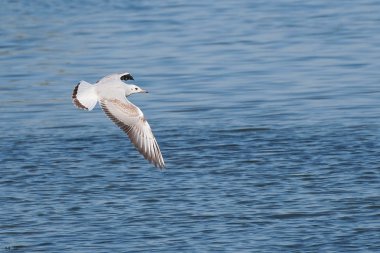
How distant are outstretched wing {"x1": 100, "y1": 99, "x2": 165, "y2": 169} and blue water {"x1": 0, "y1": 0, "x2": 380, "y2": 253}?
505 millimetres

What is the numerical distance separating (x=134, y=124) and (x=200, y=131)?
2906 mm

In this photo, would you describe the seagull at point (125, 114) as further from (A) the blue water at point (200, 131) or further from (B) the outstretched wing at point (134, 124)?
(A) the blue water at point (200, 131)

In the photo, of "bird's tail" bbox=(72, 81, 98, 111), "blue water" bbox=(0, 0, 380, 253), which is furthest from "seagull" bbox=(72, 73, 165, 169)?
"blue water" bbox=(0, 0, 380, 253)

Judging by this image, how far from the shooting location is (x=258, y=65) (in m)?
17.1

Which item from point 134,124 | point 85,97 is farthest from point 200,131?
point 85,97

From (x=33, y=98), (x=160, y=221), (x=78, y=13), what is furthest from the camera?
(x=78, y=13)

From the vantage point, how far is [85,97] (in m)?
10.6

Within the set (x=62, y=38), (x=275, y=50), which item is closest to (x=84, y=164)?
(x=275, y=50)

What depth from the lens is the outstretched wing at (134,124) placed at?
10680mm

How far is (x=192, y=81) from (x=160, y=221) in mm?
5887

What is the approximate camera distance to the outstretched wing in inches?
420

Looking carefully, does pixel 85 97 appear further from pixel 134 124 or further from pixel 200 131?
pixel 200 131

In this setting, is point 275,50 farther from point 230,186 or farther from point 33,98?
point 230,186

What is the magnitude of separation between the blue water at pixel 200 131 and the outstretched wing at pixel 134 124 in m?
0.51
